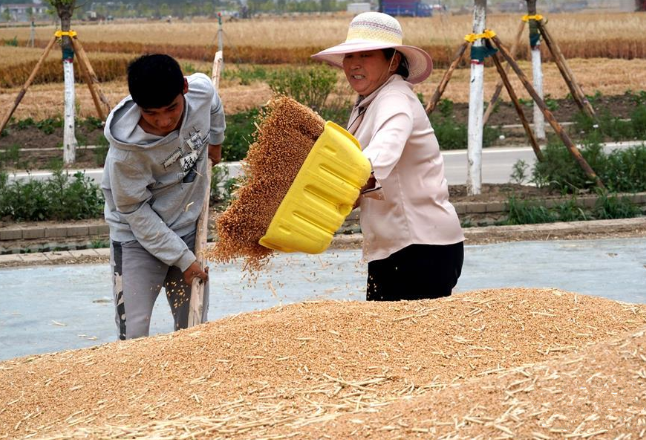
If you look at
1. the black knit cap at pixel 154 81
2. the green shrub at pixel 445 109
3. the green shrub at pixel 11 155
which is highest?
the black knit cap at pixel 154 81

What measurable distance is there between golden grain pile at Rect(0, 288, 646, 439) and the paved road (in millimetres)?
8559

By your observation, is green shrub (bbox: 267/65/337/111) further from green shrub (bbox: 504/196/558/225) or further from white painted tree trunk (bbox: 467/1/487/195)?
green shrub (bbox: 504/196/558/225)

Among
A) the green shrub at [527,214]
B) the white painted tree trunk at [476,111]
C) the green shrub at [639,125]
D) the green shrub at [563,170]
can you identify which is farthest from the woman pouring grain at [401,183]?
the green shrub at [639,125]

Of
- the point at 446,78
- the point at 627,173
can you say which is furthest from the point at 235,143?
the point at 627,173

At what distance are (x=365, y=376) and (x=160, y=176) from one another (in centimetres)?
158

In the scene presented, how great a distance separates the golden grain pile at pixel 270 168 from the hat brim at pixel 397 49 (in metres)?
0.30

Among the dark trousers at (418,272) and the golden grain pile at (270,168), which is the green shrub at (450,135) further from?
the golden grain pile at (270,168)

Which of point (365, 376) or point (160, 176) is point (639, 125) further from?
point (365, 376)

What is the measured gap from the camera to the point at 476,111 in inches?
410

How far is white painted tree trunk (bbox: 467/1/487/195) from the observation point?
410 inches

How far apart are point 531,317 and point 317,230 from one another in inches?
32.0

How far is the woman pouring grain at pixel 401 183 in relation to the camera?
4328 millimetres

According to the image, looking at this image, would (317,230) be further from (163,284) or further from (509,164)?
(509,164)

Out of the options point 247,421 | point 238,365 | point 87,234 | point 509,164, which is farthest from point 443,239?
point 509,164
